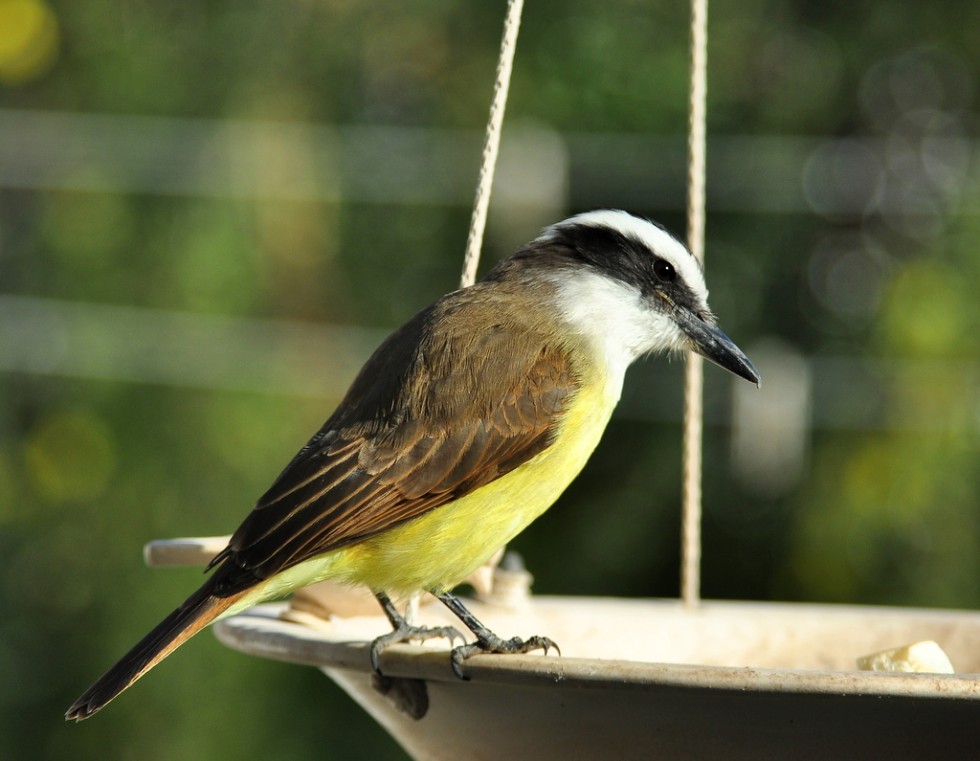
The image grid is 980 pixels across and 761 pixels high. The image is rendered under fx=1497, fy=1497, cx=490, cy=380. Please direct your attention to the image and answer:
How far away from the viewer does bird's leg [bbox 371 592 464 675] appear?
2.16 metres

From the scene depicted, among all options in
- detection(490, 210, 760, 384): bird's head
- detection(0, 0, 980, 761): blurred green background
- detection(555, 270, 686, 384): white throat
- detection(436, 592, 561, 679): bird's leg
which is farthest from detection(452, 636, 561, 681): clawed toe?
detection(0, 0, 980, 761): blurred green background

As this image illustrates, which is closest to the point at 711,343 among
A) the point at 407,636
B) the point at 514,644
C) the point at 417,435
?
the point at 417,435

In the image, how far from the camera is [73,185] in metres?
6.57

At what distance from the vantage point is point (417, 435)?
2.71 m

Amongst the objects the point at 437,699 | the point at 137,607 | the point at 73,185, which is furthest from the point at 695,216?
the point at 73,185

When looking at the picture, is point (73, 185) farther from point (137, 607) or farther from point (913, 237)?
point (913, 237)

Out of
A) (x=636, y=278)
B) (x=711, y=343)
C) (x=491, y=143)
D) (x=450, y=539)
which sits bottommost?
(x=450, y=539)

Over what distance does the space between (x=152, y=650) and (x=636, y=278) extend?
140 centimetres

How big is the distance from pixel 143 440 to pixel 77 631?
818mm

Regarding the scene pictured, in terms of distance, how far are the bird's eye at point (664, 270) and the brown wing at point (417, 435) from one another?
46 cm

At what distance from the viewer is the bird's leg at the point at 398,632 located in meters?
2.16

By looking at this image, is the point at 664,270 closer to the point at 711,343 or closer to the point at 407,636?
the point at 711,343

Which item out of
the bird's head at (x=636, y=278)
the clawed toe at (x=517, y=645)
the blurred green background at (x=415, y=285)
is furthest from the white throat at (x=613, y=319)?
the blurred green background at (x=415, y=285)

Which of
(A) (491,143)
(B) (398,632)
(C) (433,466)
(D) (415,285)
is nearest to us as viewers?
(B) (398,632)
